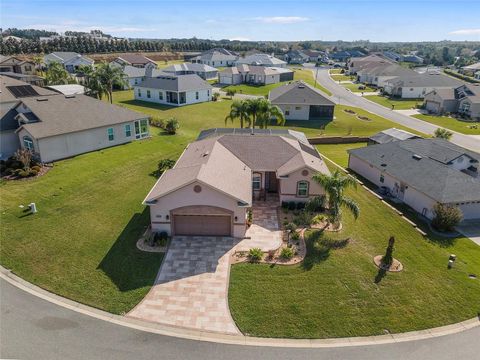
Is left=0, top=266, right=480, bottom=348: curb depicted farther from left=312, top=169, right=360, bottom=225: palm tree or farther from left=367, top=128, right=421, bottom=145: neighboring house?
left=367, top=128, right=421, bottom=145: neighboring house

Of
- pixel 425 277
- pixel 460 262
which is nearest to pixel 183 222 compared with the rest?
pixel 425 277

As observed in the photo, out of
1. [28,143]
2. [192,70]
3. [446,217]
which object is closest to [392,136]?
[446,217]

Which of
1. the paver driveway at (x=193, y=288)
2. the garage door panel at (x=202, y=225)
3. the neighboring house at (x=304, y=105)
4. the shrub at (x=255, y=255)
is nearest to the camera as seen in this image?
the paver driveway at (x=193, y=288)

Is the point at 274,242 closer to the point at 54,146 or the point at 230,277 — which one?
the point at 230,277

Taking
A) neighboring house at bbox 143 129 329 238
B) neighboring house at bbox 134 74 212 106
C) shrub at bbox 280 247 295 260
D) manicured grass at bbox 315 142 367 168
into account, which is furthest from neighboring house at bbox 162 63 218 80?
shrub at bbox 280 247 295 260

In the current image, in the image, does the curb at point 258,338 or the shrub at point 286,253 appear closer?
the curb at point 258,338

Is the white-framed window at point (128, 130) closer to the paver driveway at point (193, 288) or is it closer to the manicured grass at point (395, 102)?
the paver driveway at point (193, 288)

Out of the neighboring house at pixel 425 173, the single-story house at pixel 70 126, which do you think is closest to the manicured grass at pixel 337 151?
the neighboring house at pixel 425 173
